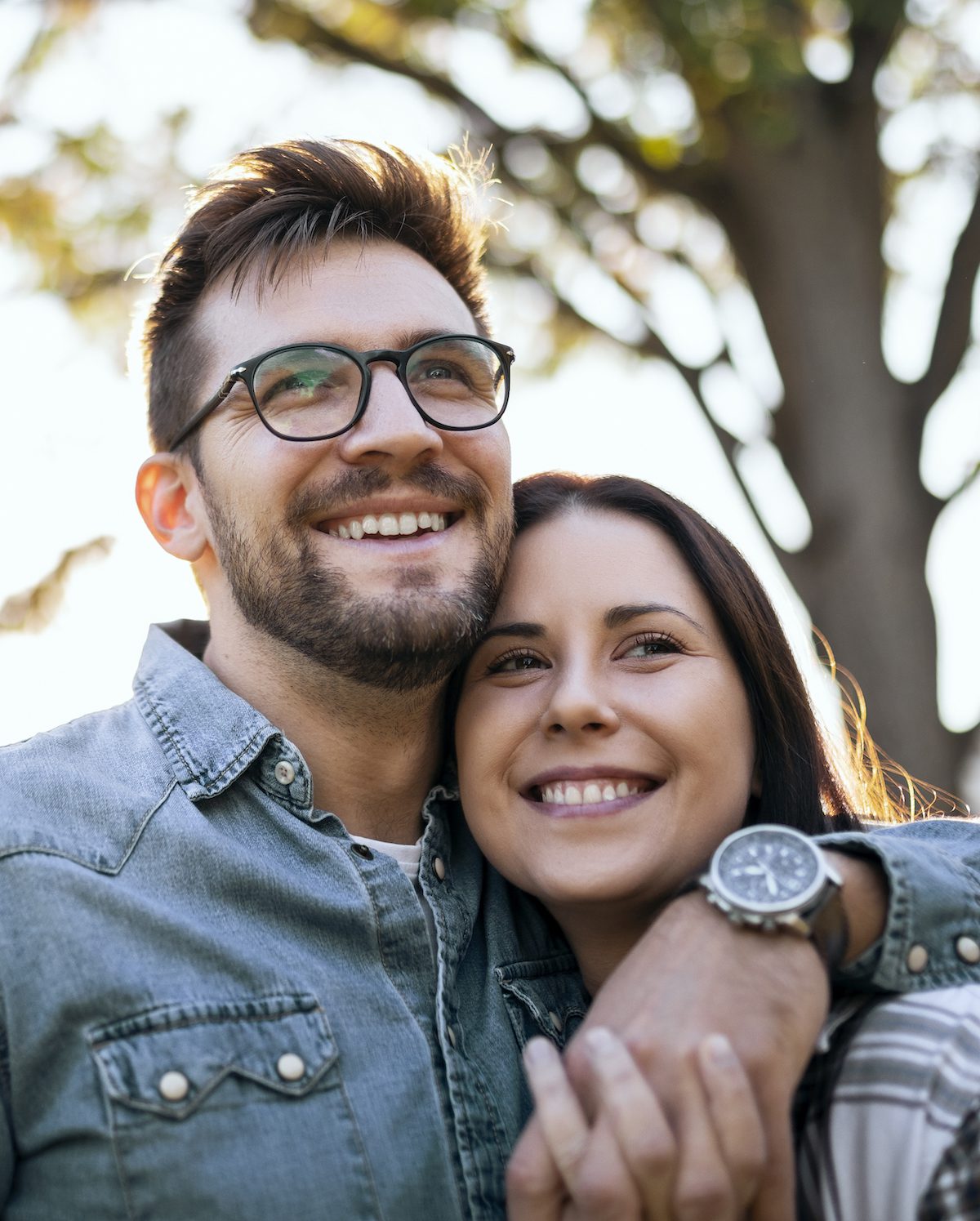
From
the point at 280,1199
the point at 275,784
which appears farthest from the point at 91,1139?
the point at 275,784

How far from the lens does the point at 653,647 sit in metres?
2.91

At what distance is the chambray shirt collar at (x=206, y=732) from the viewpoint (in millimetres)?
2617

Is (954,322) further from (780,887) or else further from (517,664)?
(780,887)

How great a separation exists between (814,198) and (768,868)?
5453mm

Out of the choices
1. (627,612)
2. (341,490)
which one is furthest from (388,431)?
(627,612)

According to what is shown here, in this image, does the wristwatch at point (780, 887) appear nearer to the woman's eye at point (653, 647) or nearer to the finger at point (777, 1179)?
the finger at point (777, 1179)

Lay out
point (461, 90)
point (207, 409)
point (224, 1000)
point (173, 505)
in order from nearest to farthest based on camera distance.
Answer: point (224, 1000), point (207, 409), point (173, 505), point (461, 90)

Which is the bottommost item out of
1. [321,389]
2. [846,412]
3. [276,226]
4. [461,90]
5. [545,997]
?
[545,997]

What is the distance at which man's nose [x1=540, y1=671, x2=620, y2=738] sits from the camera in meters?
2.70

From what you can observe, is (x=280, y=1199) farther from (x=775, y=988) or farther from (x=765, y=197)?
(x=765, y=197)

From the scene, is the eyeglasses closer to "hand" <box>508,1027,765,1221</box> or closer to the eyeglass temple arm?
the eyeglass temple arm

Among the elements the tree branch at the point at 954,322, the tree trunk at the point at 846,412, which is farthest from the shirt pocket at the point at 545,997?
the tree branch at the point at 954,322

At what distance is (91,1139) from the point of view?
215 centimetres

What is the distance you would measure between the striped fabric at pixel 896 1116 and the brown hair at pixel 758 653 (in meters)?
0.71
